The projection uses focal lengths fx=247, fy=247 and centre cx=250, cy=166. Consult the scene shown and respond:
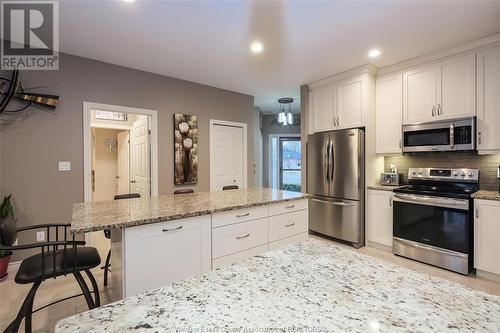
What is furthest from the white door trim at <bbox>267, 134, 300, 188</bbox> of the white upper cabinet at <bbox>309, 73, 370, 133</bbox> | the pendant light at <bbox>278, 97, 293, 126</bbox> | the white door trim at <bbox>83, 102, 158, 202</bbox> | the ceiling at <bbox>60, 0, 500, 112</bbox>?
the white door trim at <bbox>83, 102, 158, 202</bbox>

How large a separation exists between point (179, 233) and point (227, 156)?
9.81 feet

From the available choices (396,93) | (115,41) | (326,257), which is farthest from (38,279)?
(396,93)

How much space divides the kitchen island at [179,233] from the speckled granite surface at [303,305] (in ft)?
3.16

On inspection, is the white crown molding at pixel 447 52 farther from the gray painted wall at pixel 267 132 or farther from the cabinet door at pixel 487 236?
the gray painted wall at pixel 267 132

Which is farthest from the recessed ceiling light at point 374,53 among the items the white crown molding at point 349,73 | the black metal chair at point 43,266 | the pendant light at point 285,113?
the black metal chair at point 43,266

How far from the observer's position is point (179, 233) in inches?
69.5

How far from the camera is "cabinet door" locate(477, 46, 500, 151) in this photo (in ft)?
8.77

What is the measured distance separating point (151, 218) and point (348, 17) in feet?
8.04

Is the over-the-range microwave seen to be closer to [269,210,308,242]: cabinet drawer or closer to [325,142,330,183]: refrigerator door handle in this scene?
[325,142,330,183]: refrigerator door handle

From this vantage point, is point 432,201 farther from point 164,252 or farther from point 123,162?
point 123,162

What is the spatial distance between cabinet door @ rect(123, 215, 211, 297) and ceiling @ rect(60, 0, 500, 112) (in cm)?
188

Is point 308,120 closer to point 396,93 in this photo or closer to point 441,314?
point 396,93

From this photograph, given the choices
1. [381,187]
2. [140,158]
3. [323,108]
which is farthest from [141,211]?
[323,108]

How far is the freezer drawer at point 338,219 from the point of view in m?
3.55
